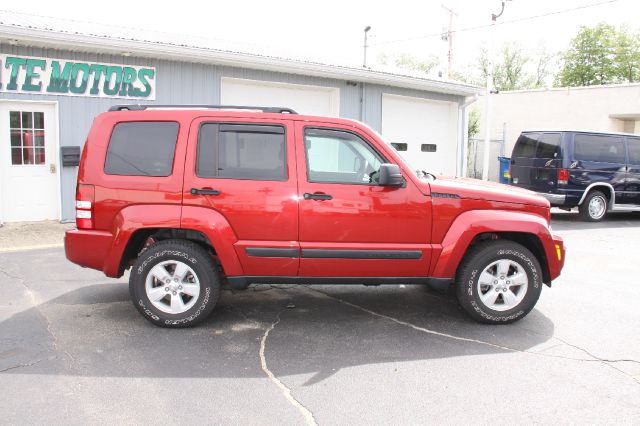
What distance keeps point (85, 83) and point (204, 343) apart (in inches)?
296

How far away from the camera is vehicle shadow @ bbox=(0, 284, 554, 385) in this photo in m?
3.99

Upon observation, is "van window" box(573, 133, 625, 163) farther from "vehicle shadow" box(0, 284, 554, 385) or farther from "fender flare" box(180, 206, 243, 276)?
"fender flare" box(180, 206, 243, 276)

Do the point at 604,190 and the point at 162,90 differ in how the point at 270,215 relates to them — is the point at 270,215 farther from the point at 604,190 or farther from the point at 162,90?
the point at 604,190

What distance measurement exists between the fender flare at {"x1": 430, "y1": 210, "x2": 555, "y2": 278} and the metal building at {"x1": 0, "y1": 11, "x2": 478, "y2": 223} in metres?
7.61

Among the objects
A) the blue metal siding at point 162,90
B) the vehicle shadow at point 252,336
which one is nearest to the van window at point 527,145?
the blue metal siding at point 162,90

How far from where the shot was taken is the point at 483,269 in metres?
4.87

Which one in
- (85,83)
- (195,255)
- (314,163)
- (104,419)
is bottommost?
(104,419)

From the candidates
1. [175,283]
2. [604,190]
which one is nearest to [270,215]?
[175,283]

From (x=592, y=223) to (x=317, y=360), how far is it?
10484mm

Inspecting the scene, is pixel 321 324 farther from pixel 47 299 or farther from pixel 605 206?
pixel 605 206

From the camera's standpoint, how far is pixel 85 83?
10.2 meters

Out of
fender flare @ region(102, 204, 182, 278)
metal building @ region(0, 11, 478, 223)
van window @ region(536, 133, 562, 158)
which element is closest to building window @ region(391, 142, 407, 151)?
metal building @ region(0, 11, 478, 223)

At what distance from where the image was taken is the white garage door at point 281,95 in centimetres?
1208

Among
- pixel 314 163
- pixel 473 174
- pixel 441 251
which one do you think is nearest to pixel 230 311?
pixel 314 163
